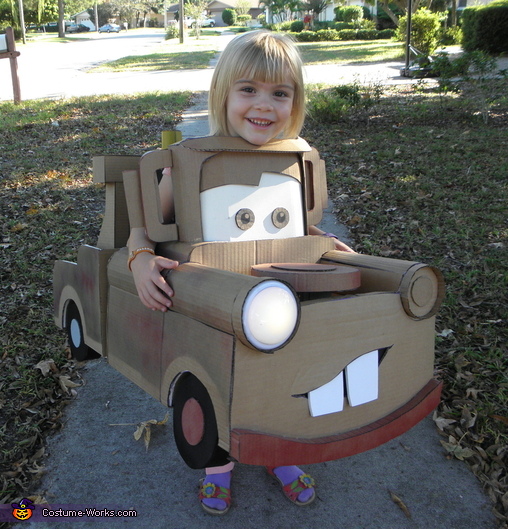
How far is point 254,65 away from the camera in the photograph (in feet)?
6.27

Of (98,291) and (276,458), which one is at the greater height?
(98,291)

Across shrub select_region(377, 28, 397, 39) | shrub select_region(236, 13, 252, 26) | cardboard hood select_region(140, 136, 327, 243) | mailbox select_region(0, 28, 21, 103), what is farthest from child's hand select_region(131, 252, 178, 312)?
shrub select_region(236, 13, 252, 26)

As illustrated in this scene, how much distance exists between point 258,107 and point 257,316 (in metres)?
0.87

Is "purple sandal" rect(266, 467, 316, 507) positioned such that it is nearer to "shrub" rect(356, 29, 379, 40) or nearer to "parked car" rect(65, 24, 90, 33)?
"shrub" rect(356, 29, 379, 40)

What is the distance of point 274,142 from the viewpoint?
2.06 metres

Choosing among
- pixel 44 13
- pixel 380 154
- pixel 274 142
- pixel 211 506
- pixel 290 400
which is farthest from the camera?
pixel 44 13

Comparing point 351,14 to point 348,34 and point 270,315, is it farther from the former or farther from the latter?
point 270,315

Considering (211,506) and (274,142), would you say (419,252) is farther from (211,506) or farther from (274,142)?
(211,506)

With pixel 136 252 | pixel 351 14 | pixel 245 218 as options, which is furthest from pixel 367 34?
pixel 136 252

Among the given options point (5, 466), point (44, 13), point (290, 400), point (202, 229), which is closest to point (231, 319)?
point (290, 400)

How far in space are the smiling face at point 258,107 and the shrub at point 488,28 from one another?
18.1 metres

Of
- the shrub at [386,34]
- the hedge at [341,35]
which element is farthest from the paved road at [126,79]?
the hedge at [341,35]

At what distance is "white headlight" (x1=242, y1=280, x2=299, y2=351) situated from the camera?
141 centimetres

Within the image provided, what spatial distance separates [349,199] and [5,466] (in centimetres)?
405
